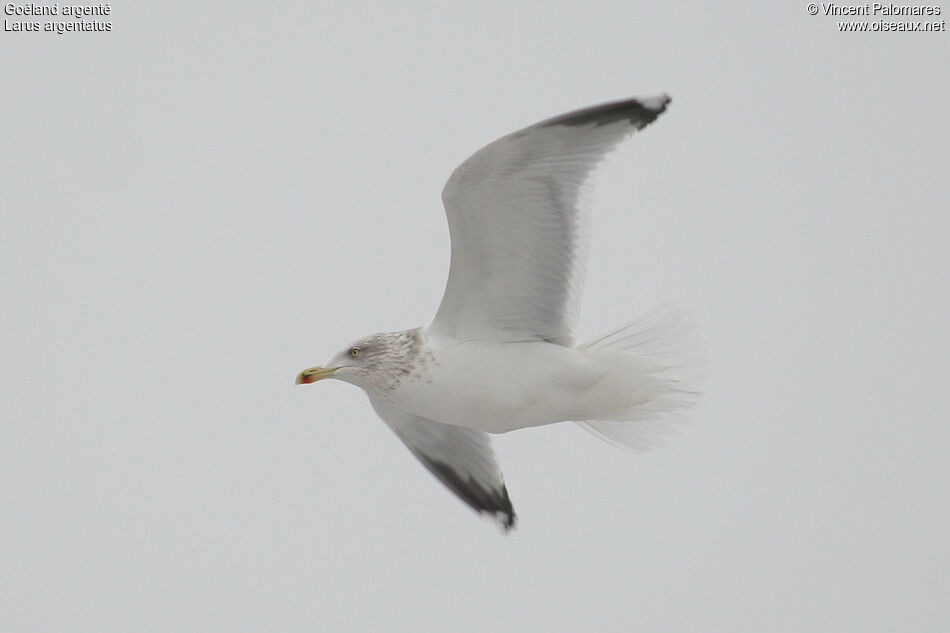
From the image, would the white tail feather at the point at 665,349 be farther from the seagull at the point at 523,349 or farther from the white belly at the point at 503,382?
the white belly at the point at 503,382

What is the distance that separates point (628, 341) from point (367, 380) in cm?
118

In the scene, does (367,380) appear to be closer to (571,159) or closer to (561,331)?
(561,331)

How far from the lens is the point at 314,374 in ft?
19.8

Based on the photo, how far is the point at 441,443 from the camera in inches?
263

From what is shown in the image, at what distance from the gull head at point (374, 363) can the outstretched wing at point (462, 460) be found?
26.5 inches

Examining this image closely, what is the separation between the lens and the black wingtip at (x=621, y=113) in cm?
507

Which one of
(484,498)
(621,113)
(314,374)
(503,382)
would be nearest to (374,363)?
(314,374)

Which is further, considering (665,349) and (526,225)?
(665,349)

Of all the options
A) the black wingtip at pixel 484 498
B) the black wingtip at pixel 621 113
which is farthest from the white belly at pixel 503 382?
the black wingtip at pixel 621 113

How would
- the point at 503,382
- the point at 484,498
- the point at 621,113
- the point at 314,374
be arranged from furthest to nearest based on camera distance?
the point at 484,498
the point at 314,374
the point at 503,382
the point at 621,113

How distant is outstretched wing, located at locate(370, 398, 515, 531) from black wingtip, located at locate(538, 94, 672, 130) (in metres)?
2.02

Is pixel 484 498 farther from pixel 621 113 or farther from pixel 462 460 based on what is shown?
pixel 621 113

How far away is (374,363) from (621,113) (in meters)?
1.61

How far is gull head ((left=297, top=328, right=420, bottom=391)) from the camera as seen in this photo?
5.82m
